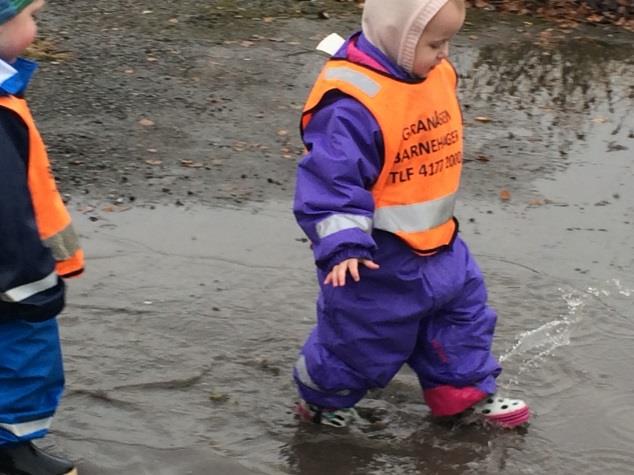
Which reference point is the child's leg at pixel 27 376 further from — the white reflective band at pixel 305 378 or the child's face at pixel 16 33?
the white reflective band at pixel 305 378

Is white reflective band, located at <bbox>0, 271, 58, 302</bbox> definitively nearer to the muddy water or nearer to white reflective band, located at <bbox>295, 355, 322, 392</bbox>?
the muddy water

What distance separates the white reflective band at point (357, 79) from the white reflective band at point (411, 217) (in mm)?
378

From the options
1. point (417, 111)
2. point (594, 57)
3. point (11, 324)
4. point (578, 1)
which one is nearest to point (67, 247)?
point (11, 324)

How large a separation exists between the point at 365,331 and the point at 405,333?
5.2 inches

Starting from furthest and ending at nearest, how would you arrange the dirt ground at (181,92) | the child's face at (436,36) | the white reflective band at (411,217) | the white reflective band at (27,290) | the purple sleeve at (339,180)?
→ the dirt ground at (181,92) < the white reflective band at (411,217) < the child's face at (436,36) < the purple sleeve at (339,180) < the white reflective band at (27,290)

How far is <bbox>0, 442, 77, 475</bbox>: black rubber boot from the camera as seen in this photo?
11.7ft

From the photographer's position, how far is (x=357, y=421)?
13.6ft

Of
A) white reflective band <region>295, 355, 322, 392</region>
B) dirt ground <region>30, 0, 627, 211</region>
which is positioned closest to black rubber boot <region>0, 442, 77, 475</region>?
white reflective band <region>295, 355, 322, 392</region>

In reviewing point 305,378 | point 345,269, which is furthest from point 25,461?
point 345,269

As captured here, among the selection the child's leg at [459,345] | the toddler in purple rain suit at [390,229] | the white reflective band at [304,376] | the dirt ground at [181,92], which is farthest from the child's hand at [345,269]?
the dirt ground at [181,92]

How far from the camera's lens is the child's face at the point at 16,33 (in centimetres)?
329

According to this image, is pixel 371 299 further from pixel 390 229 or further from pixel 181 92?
pixel 181 92

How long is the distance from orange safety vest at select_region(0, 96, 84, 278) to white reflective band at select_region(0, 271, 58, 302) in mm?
18

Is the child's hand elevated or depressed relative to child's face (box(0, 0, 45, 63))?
depressed
